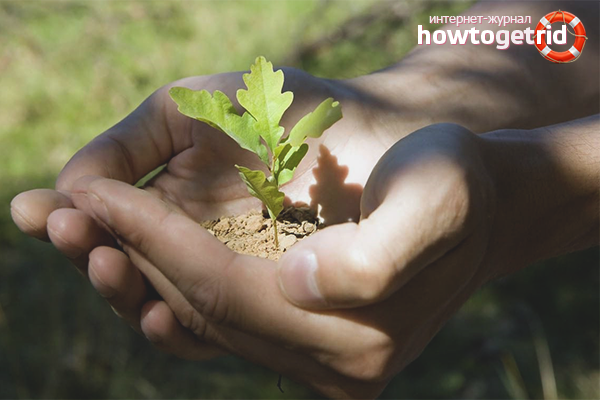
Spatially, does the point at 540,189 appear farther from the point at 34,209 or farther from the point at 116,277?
the point at 34,209

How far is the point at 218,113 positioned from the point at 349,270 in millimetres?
599

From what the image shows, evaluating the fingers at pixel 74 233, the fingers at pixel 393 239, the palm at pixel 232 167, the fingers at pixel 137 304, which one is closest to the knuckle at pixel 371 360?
the fingers at pixel 393 239

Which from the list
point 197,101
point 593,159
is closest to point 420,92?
point 593,159

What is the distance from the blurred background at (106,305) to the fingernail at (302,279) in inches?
51.7

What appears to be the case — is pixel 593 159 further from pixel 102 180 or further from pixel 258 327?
pixel 102 180

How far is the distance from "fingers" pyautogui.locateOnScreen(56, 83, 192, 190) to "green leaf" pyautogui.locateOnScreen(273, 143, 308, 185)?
413 millimetres

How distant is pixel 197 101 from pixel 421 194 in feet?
2.10

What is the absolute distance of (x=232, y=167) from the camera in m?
1.97

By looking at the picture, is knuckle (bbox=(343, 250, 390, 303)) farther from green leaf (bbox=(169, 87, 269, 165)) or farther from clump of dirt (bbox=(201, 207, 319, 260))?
green leaf (bbox=(169, 87, 269, 165))

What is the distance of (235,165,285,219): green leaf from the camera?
1.51 m

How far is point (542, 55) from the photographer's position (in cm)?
245

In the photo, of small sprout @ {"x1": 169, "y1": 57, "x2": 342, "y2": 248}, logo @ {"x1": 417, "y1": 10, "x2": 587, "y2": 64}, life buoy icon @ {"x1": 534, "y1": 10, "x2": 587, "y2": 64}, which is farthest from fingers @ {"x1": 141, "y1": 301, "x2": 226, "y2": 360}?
life buoy icon @ {"x1": 534, "y1": 10, "x2": 587, "y2": 64}

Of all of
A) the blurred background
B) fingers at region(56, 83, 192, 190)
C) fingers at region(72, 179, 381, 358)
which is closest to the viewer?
fingers at region(72, 179, 381, 358)

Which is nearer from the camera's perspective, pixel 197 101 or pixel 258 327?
pixel 258 327
